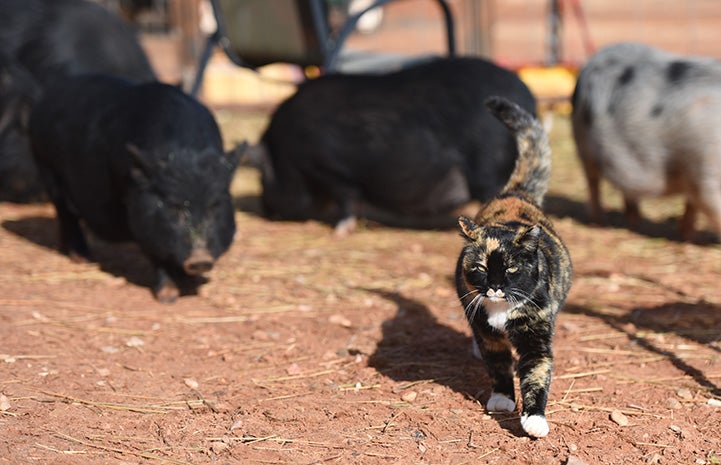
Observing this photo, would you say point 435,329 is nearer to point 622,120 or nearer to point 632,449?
point 632,449

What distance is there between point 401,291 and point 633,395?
1781mm

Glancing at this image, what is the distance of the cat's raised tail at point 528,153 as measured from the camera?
12.9ft

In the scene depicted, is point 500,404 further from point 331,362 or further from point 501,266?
point 331,362

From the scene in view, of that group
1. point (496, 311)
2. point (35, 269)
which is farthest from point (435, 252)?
point (496, 311)

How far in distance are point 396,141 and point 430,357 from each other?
8.60 ft

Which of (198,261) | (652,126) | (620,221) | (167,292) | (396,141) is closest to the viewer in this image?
(198,261)

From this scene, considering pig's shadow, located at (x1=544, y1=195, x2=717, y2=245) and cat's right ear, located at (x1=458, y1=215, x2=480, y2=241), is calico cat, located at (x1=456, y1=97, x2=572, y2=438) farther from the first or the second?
pig's shadow, located at (x1=544, y1=195, x2=717, y2=245)

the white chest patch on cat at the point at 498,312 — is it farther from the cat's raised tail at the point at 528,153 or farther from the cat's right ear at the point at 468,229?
the cat's raised tail at the point at 528,153

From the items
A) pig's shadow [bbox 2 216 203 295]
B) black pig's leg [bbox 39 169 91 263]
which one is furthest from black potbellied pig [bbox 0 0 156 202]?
black pig's leg [bbox 39 169 91 263]

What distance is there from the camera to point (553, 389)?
3.60m

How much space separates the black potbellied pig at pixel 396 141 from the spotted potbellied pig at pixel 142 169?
4.95 ft

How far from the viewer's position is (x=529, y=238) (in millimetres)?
3109

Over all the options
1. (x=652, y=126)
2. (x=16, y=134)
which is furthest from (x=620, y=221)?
(x=16, y=134)

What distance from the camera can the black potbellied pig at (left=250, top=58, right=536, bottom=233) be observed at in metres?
6.16
